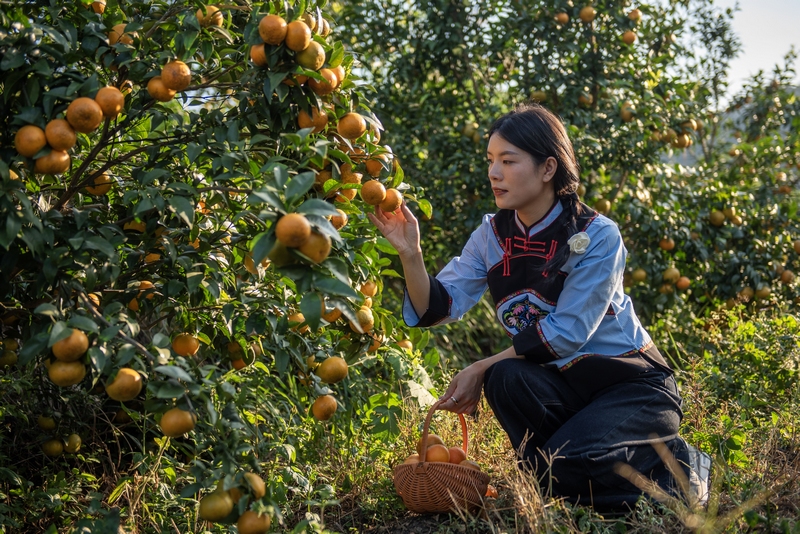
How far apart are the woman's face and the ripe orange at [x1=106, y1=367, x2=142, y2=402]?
1184 mm

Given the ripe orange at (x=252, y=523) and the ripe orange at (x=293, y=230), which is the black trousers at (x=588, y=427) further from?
the ripe orange at (x=293, y=230)

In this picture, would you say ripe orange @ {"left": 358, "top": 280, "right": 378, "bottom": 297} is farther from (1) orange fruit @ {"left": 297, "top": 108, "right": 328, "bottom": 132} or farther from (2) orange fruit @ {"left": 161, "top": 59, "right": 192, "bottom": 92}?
(2) orange fruit @ {"left": 161, "top": 59, "right": 192, "bottom": 92}

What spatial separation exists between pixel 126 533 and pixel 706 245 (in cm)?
376

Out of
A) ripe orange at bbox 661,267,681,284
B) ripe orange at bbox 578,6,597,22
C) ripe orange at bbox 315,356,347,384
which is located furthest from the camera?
ripe orange at bbox 661,267,681,284

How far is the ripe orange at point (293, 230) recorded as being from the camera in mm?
1330

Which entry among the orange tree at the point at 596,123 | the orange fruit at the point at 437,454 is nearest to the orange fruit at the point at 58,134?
the orange fruit at the point at 437,454

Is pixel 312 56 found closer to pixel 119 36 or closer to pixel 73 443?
pixel 119 36

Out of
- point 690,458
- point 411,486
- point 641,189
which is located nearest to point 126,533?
point 411,486

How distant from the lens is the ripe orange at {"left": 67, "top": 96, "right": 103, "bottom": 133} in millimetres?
1557

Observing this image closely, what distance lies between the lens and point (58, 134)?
156 centimetres

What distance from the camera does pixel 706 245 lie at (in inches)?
181

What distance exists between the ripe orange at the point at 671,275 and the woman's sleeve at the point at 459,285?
2130mm

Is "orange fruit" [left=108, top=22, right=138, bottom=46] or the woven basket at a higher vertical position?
"orange fruit" [left=108, top=22, right=138, bottom=46]

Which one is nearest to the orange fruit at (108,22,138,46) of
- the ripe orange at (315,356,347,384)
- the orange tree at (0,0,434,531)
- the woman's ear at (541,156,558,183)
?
the orange tree at (0,0,434,531)
